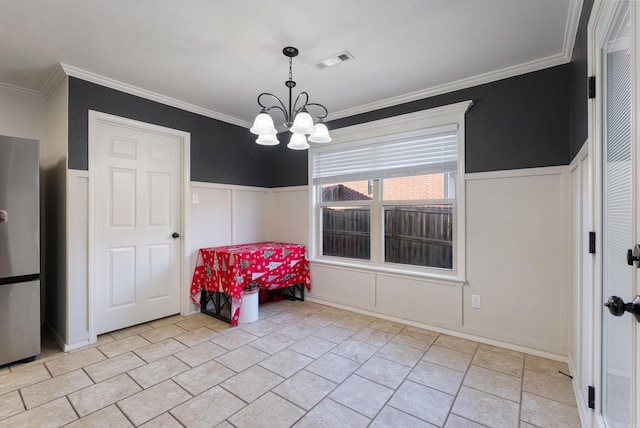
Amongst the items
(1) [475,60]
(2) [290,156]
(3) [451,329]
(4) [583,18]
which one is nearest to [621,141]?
(4) [583,18]

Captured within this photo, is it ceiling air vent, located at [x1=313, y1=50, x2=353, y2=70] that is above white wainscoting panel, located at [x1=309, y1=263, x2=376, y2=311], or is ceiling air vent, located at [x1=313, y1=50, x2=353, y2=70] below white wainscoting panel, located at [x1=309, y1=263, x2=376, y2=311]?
above

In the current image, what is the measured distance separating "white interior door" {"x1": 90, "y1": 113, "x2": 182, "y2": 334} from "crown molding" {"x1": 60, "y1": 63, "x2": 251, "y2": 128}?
315 mm

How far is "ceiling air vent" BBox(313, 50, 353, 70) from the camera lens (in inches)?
94.4

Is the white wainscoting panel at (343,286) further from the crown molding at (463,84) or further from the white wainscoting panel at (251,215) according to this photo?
the crown molding at (463,84)

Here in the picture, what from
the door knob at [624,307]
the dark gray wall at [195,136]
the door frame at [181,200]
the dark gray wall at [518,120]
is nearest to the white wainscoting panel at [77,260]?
the door frame at [181,200]

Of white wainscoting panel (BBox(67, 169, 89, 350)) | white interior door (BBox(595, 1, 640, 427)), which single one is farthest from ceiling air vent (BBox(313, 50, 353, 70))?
white wainscoting panel (BBox(67, 169, 89, 350))

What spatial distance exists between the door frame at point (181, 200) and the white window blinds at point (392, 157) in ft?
5.30

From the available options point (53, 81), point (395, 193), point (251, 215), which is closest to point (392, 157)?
point (395, 193)

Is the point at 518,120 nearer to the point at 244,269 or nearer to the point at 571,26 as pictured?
the point at 571,26

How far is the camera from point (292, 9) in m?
1.87

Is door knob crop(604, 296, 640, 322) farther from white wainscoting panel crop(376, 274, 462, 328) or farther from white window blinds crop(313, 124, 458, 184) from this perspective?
white window blinds crop(313, 124, 458, 184)

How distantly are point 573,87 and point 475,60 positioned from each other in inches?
29.3

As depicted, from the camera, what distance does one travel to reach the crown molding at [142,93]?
103 inches

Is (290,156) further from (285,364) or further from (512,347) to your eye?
(512,347)
